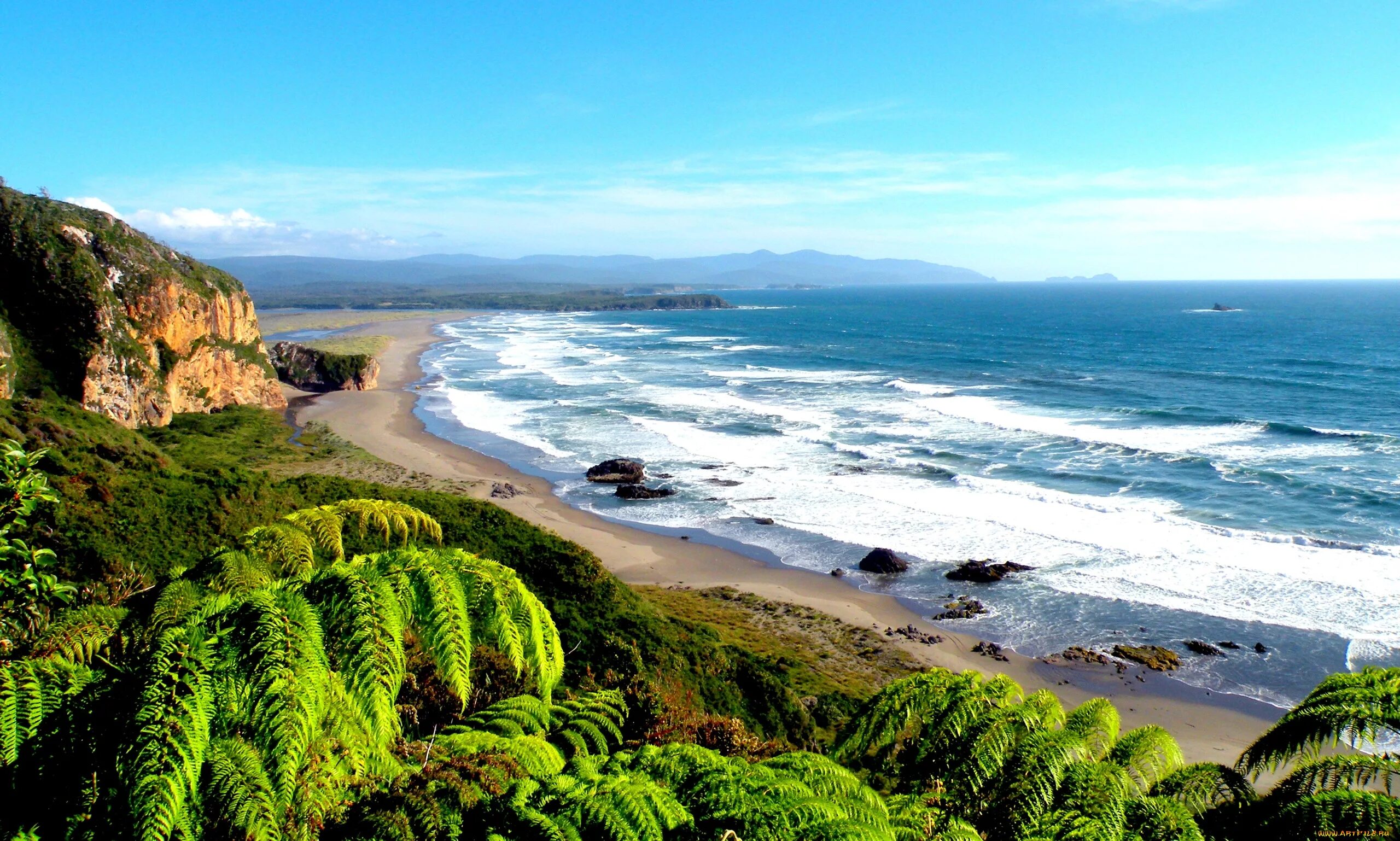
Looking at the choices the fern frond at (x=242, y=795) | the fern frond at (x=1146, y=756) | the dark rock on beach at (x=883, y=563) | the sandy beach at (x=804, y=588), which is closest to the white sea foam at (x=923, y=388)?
the sandy beach at (x=804, y=588)

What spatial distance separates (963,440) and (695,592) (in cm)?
2224

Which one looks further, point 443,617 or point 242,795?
point 443,617

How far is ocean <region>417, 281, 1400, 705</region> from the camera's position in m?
21.0

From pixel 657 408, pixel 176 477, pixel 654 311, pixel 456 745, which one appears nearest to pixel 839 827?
pixel 456 745

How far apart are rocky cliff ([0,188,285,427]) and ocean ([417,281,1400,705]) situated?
39.5ft

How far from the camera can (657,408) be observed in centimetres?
5000

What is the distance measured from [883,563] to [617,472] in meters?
13.6

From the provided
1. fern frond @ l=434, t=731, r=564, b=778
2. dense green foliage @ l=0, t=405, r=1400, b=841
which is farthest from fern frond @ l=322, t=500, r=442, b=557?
fern frond @ l=434, t=731, r=564, b=778

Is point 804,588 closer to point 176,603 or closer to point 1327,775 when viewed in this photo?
point 1327,775

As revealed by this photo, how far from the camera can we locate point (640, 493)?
31.6 m

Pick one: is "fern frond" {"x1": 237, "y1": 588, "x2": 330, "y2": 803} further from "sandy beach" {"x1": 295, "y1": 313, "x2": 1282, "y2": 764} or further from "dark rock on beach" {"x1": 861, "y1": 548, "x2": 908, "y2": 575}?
"dark rock on beach" {"x1": 861, "y1": 548, "x2": 908, "y2": 575}

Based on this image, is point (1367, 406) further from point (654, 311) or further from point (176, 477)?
point (654, 311)

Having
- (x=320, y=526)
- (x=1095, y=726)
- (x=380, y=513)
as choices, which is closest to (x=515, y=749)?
(x=320, y=526)

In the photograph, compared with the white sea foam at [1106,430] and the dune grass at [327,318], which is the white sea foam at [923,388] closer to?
the white sea foam at [1106,430]
